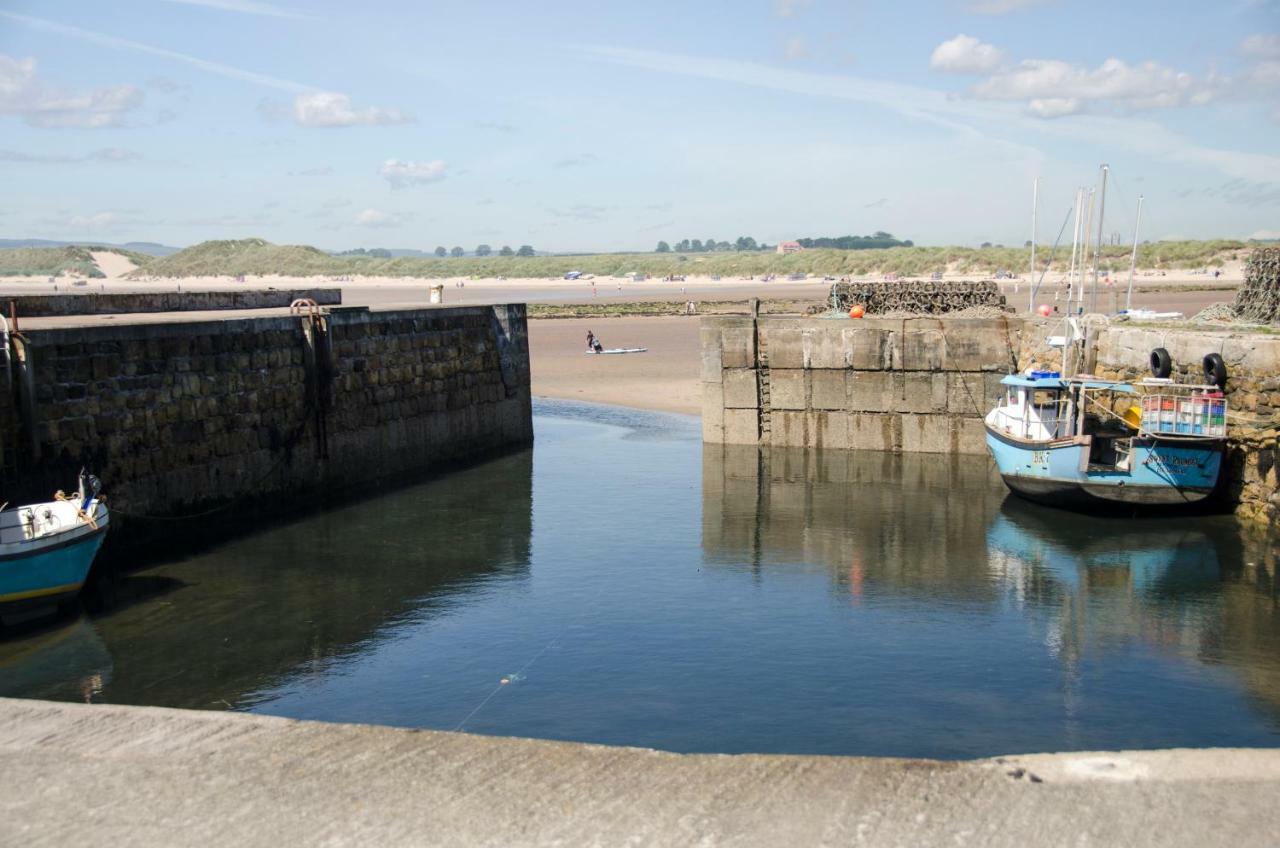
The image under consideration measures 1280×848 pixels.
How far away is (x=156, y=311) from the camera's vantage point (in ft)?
86.2

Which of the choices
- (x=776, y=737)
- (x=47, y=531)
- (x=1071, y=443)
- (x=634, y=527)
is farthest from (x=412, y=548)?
(x=1071, y=443)

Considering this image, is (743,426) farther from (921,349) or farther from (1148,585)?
(1148,585)

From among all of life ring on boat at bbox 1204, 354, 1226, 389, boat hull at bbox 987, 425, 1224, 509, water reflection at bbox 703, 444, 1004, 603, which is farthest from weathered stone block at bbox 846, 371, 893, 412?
life ring on boat at bbox 1204, 354, 1226, 389

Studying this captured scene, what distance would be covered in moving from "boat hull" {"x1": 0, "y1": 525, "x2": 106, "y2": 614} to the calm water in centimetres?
48

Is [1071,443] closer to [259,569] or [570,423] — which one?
[259,569]

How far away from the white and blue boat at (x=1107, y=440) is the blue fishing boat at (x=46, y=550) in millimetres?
15052

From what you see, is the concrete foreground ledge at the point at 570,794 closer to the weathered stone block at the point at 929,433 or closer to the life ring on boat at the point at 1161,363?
the life ring on boat at the point at 1161,363

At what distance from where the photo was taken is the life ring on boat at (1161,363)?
21.6 meters

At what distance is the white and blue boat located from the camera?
19.9 metres

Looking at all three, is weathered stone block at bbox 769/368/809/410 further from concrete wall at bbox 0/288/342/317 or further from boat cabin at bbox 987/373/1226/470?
concrete wall at bbox 0/288/342/317

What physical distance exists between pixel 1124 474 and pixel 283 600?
1362cm

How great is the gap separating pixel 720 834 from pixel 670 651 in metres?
6.69

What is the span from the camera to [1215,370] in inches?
800

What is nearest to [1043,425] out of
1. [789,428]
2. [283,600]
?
[789,428]
